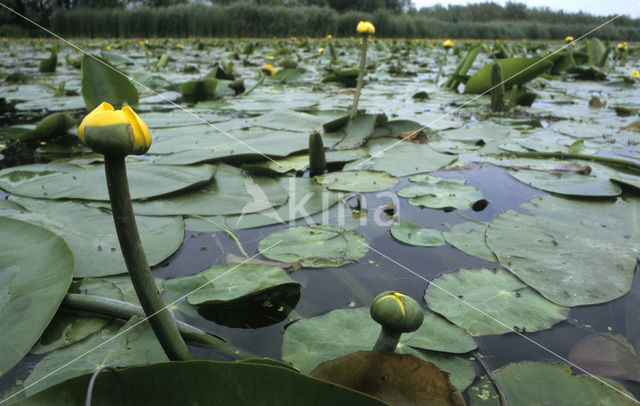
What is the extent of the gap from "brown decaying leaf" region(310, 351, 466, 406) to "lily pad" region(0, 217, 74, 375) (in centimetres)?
49

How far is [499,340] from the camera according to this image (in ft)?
2.59

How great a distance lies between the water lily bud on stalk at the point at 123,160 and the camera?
16.4 inches

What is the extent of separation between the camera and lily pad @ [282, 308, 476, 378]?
2.42 feet

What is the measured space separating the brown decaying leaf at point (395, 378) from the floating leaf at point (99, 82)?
105 centimetres

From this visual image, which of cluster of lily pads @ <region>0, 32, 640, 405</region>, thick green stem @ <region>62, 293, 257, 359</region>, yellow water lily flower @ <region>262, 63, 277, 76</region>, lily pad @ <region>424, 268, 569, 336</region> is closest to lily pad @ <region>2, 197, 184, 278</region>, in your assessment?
cluster of lily pads @ <region>0, 32, 640, 405</region>

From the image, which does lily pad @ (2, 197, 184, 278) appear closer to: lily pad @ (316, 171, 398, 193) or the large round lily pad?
the large round lily pad

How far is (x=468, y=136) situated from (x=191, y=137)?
1437 millimetres

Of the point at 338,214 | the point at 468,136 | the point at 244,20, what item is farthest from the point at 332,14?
the point at 338,214

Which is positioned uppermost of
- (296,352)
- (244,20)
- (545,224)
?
(244,20)

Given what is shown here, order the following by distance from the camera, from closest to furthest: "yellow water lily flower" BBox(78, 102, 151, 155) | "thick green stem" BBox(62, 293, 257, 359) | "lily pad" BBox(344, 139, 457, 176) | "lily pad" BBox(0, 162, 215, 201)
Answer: "yellow water lily flower" BBox(78, 102, 151, 155) < "thick green stem" BBox(62, 293, 257, 359) < "lily pad" BBox(0, 162, 215, 201) < "lily pad" BBox(344, 139, 457, 176)

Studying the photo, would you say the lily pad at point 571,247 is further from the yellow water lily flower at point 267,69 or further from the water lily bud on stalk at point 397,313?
the yellow water lily flower at point 267,69

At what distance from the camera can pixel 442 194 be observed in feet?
4.84

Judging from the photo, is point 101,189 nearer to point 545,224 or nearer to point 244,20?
point 545,224

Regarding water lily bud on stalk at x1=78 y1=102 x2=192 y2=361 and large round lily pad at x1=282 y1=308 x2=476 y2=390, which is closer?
water lily bud on stalk at x1=78 y1=102 x2=192 y2=361
